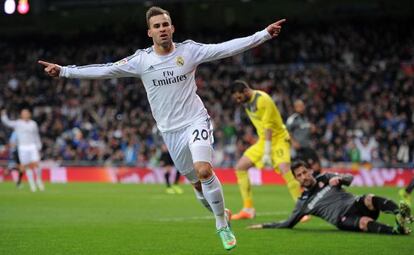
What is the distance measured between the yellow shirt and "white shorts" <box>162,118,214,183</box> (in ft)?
16.8

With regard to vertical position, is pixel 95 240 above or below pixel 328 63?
below

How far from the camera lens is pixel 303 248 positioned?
33.8 feet

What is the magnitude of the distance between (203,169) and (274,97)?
26.0 meters

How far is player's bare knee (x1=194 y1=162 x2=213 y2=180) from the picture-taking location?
9734 millimetres

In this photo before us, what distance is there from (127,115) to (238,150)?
24.2 ft

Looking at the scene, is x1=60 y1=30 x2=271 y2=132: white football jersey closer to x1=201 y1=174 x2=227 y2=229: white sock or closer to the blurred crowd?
x1=201 y1=174 x2=227 y2=229: white sock

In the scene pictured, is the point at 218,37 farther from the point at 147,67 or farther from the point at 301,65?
the point at 147,67

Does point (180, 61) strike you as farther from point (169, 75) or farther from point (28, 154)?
point (28, 154)

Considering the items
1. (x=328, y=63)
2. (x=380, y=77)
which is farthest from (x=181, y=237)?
(x=328, y=63)

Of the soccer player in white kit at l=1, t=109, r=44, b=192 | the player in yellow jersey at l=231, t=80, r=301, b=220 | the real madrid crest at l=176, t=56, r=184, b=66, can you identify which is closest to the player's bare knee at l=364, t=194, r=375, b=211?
the real madrid crest at l=176, t=56, r=184, b=66

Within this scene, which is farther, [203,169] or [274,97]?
[274,97]

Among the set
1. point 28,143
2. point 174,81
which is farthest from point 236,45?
point 28,143

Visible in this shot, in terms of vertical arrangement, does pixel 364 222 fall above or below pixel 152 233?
below

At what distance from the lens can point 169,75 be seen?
10023 millimetres
